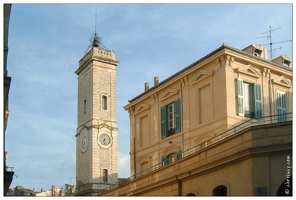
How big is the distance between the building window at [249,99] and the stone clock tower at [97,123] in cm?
3671

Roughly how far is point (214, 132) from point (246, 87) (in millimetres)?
3199

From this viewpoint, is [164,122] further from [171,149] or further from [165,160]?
[165,160]

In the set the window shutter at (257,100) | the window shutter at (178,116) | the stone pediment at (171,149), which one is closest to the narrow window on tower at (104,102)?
the stone pediment at (171,149)

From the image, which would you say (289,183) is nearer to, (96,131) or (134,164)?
(134,164)

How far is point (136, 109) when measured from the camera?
122ft

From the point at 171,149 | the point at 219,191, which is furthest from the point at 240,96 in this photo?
the point at 219,191

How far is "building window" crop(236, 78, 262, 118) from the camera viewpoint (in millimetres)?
30484

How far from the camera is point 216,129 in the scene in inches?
1177

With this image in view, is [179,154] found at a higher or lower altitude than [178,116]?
lower

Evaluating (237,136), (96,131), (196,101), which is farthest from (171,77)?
(96,131)

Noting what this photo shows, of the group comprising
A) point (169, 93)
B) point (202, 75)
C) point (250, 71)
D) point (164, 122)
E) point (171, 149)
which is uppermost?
point (250, 71)

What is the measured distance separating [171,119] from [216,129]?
442 centimetres

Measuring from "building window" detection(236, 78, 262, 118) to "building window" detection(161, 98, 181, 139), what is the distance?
379cm

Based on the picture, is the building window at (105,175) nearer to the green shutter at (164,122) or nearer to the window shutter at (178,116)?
the green shutter at (164,122)
